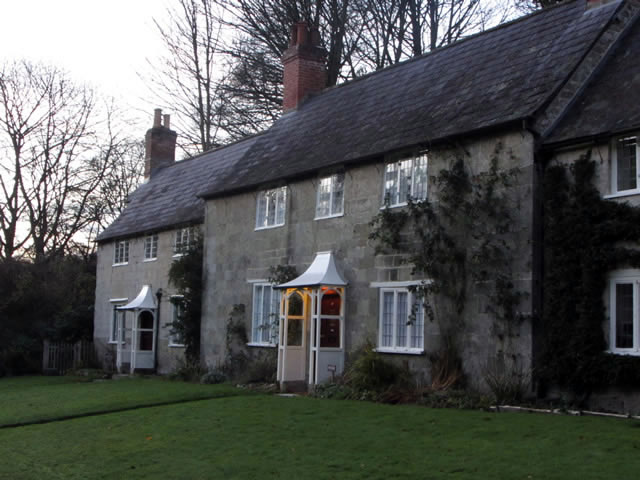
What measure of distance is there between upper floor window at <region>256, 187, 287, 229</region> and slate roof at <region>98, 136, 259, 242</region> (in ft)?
14.0

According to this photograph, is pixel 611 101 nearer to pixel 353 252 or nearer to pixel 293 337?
pixel 353 252

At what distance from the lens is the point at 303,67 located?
25.0 m

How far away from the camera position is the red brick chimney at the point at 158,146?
34875 millimetres

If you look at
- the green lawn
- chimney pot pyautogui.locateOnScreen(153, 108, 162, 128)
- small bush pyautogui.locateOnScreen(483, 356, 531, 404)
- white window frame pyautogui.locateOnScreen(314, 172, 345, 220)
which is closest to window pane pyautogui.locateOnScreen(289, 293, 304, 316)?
white window frame pyautogui.locateOnScreen(314, 172, 345, 220)

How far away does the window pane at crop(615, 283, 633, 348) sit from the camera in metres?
13.0

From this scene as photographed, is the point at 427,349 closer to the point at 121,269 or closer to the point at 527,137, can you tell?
the point at 527,137

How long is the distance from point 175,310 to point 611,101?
53.2 ft

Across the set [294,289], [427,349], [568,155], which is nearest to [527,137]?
[568,155]

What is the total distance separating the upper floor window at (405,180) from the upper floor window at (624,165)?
4229mm

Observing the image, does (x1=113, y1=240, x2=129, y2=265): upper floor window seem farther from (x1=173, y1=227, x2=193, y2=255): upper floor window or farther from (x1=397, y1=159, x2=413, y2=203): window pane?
(x1=397, y1=159, x2=413, y2=203): window pane

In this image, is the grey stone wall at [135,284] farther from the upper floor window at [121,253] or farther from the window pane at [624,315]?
the window pane at [624,315]

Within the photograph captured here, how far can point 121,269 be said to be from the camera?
30.3 m

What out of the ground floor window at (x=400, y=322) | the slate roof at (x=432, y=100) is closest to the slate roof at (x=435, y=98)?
the slate roof at (x=432, y=100)

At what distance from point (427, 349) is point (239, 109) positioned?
1926cm
